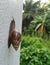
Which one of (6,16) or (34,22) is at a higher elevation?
(6,16)

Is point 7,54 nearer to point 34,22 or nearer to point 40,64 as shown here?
point 40,64

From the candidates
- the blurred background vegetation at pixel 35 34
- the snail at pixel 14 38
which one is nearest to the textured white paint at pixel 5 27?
the snail at pixel 14 38

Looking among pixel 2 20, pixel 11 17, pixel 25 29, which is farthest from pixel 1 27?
pixel 25 29

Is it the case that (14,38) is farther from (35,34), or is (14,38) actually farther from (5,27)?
(35,34)

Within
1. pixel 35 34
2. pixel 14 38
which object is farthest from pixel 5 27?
pixel 35 34

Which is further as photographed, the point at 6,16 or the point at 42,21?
the point at 42,21

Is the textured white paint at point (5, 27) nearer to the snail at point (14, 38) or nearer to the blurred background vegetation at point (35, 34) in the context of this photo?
the snail at point (14, 38)

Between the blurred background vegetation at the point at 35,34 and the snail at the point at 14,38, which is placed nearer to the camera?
the snail at the point at 14,38

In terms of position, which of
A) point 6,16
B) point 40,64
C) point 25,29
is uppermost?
point 6,16

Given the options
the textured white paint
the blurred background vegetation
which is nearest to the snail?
the textured white paint
